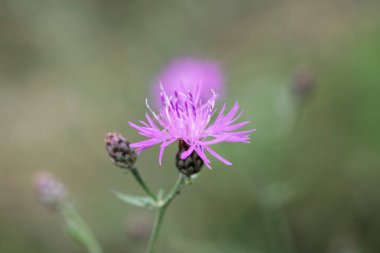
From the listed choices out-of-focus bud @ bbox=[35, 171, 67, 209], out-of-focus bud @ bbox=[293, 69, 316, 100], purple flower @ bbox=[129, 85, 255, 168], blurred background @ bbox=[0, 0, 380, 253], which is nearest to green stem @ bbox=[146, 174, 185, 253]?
purple flower @ bbox=[129, 85, 255, 168]

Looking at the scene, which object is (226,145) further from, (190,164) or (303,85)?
(190,164)

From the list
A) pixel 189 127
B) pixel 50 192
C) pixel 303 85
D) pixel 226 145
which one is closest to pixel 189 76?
pixel 226 145

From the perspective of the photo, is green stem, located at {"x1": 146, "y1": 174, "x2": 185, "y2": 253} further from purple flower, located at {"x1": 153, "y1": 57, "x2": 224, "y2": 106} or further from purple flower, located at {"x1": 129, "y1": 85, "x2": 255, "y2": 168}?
purple flower, located at {"x1": 153, "y1": 57, "x2": 224, "y2": 106}

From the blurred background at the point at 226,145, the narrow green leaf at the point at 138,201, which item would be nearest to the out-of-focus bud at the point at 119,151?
the narrow green leaf at the point at 138,201

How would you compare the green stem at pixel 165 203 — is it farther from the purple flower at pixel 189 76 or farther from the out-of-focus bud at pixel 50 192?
the purple flower at pixel 189 76

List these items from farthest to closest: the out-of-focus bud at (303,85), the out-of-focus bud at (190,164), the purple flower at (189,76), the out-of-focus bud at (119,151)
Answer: the purple flower at (189,76), the out-of-focus bud at (303,85), the out-of-focus bud at (119,151), the out-of-focus bud at (190,164)

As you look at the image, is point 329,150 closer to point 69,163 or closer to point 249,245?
point 249,245

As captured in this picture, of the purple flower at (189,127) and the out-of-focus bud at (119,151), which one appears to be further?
the out-of-focus bud at (119,151)
